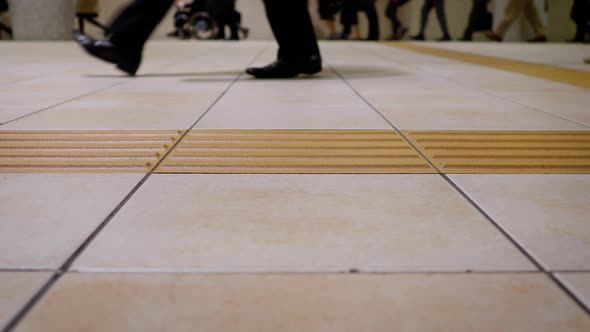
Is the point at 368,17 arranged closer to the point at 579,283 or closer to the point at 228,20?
the point at 228,20

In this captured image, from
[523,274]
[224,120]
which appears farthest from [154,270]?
[224,120]

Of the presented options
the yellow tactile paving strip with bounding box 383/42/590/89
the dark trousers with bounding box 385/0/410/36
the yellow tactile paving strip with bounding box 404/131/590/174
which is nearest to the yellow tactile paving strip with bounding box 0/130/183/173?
the yellow tactile paving strip with bounding box 404/131/590/174

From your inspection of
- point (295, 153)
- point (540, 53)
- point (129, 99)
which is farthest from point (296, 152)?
point (540, 53)

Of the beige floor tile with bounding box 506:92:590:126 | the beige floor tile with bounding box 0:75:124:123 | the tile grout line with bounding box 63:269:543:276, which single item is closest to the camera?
the tile grout line with bounding box 63:269:543:276

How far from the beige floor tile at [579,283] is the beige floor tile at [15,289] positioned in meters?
0.57

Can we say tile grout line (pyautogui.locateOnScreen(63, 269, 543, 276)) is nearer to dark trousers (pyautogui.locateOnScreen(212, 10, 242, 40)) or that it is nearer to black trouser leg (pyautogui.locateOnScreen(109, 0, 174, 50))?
black trouser leg (pyautogui.locateOnScreen(109, 0, 174, 50))

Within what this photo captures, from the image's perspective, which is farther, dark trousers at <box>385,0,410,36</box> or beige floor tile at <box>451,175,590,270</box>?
dark trousers at <box>385,0,410,36</box>

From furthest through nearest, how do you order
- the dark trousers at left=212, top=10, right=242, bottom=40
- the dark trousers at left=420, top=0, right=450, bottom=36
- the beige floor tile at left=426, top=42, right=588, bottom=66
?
1. the dark trousers at left=420, top=0, right=450, bottom=36
2. the dark trousers at left=212, top=10, right=242, bottom=40
3. the beige floor tile at left=426, top=42, right=588, bottom=66

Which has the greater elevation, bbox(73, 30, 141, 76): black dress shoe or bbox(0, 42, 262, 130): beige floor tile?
bbox(73, 30, 141, 76): black dress shoe

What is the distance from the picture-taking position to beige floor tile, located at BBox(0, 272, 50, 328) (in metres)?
0.59

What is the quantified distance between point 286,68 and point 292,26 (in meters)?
0.21

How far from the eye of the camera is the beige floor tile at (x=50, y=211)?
739 millimetres

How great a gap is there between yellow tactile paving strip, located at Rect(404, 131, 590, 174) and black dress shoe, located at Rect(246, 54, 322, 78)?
1443mm

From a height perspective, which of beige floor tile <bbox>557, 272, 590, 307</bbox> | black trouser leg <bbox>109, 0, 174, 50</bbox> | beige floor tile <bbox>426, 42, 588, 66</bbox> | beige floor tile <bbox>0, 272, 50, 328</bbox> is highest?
black trouser leg <bbox>109, 0, 174, 50</bbox>
